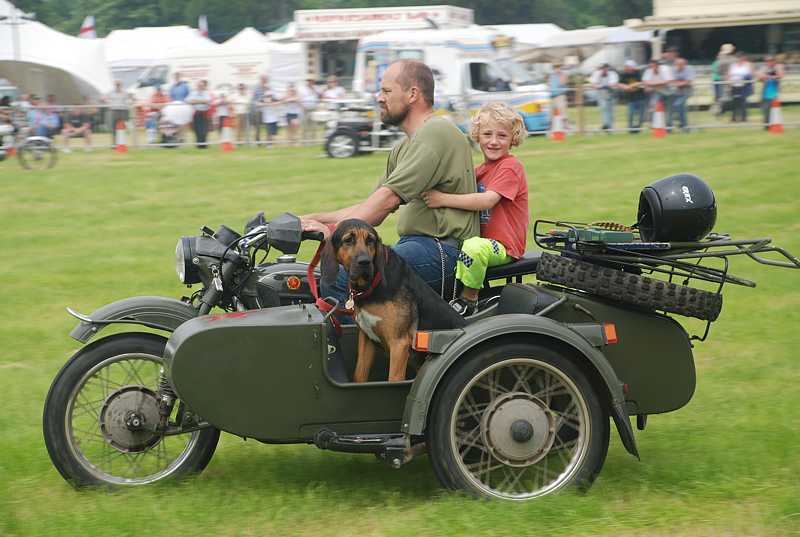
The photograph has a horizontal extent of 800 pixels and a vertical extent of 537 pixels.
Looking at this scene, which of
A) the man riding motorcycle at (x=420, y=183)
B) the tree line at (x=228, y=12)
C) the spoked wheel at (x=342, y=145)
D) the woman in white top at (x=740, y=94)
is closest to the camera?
the man riding motorcycle at (x=420, y=183)

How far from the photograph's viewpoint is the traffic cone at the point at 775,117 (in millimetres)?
22531

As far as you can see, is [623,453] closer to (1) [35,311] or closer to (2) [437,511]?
(2) [437,511]

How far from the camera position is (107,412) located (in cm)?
478

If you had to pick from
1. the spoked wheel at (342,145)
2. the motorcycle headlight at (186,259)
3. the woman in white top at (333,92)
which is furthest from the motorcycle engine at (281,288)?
the woman in white top at (333,92)

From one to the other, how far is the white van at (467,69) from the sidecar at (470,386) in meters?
19.8

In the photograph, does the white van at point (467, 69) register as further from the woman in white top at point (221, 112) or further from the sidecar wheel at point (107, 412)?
the sidecar wheel at point (107, 412)

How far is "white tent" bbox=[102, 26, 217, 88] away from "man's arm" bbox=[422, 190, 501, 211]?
3358 centimetres

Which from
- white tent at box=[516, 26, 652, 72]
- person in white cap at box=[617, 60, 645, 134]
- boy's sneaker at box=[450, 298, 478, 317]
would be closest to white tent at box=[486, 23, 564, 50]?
white tent at box=[516, 26, 652, 72]

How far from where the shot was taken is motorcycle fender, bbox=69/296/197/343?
485 centimetres

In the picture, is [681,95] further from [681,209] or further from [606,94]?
[681,209]

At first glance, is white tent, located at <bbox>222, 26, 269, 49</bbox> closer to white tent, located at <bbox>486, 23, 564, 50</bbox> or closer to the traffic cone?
white tent, located at <bbox>486, 23, 564, 50</bbox>

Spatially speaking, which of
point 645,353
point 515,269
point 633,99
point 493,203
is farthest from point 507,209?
point 633,99

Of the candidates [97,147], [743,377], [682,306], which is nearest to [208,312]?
[682,306]

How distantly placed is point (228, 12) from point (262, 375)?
6570cm
